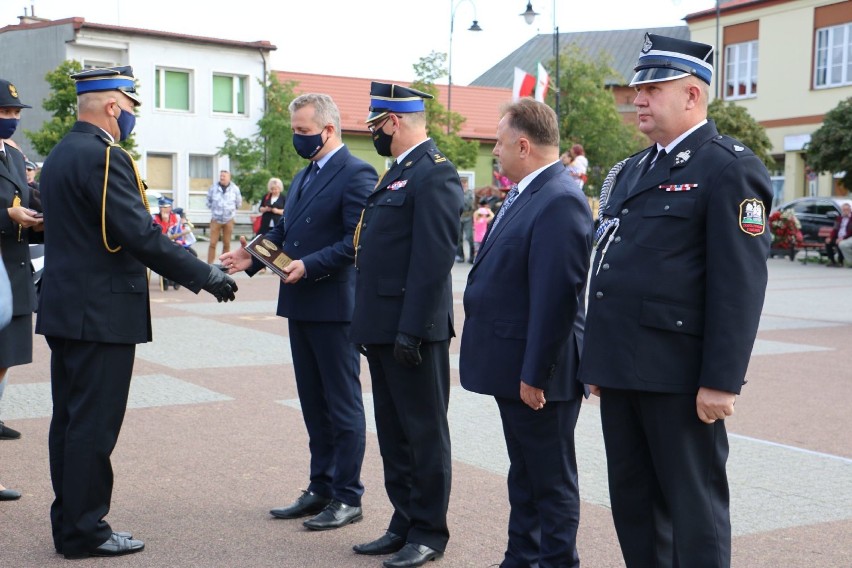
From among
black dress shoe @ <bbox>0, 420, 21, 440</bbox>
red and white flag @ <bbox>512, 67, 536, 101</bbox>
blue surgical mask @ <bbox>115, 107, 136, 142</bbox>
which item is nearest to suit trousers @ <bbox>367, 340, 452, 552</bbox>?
blue surgical mask @ <bbox>115, 107, 136, 142</bbox>

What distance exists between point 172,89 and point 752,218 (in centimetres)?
4388

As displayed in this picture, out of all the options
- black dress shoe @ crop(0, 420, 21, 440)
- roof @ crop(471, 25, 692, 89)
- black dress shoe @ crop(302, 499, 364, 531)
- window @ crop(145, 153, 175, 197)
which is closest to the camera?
black dress shoe @ crop(302, 499, 364, 531)

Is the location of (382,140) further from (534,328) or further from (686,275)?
(686,275)

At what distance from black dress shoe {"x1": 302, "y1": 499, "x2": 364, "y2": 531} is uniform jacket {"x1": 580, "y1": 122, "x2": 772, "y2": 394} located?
6.94ft

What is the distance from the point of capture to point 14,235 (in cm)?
644

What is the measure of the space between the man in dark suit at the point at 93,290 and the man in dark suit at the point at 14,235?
3.84ft

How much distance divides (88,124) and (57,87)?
106 ft

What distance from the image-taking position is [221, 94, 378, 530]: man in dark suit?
18.4ft

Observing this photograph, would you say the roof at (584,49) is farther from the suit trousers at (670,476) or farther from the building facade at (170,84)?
the suit trousers at (670,476)

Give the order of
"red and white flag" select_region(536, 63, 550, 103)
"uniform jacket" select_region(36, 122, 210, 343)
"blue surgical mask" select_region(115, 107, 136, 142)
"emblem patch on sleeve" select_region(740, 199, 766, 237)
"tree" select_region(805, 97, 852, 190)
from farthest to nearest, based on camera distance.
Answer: "tree" select_region(805, 97, 852, 190) → "red and white flag" select_region(536, 63, 550, 103) → "blue surgical mask" select_region(115, 107, 136, 142) → "uniform jacket" select_region(36, 122, 210, 343) → "emblem patch on sleeve" select_region(740, 199, 766, 237)

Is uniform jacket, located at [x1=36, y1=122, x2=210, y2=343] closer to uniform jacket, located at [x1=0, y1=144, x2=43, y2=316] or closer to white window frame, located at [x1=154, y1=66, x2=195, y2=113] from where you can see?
uniform jacket, located at [x1=0, y1=144, x2=43, y2=316]

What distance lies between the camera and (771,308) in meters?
16.9

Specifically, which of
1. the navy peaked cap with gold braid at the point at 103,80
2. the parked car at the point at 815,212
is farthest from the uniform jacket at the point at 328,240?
the parked car at the point at 815,212

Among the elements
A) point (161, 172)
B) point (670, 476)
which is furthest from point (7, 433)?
point (161, 172)
